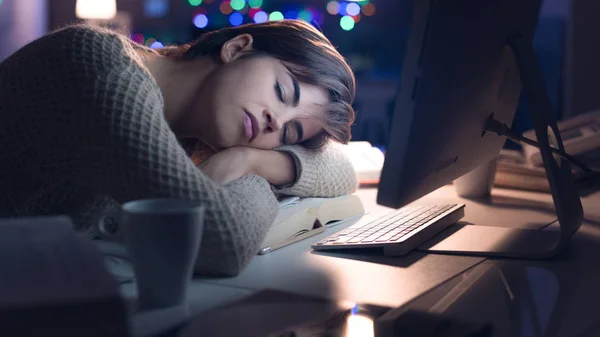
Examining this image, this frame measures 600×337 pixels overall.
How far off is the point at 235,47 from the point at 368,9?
355cm

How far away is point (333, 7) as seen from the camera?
4.75 meters

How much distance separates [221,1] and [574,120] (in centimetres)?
345

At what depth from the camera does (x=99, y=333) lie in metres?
0.49

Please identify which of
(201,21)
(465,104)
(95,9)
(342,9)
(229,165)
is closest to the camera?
(465,104)

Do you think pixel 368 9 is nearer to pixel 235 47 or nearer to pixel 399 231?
pixel 235 47

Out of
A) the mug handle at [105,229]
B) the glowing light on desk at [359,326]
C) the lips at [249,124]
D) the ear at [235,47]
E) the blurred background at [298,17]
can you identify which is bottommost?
the blurred background at [298,17]

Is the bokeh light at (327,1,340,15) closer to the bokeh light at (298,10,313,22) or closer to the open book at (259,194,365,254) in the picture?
the bokeh light at (298,10,313,22)

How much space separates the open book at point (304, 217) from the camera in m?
1.09

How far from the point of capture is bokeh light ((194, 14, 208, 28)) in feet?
16.0

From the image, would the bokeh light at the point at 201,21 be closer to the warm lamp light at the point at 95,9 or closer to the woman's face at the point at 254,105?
the warm lamp light at the point at 95,9

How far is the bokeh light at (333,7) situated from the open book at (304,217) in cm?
354

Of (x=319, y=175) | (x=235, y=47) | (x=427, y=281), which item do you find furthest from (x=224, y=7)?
(x=427, y=281)

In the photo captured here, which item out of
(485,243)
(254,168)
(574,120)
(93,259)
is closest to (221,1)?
(574,120)

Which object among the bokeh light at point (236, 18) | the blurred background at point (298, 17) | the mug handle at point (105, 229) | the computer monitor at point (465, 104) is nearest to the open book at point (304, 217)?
the computer monitor at point (465, 104)
